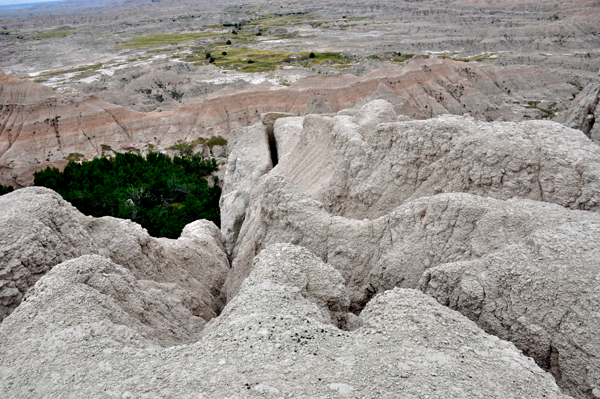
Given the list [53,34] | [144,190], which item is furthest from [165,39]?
[144,190]

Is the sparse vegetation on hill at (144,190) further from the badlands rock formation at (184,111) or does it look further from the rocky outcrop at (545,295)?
the rocky outcrop at (545,295)

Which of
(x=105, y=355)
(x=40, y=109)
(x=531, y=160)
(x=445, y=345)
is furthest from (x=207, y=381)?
(x=40, y=109)

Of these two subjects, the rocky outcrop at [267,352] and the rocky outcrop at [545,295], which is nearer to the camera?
the rocky outcrop at [267,352]

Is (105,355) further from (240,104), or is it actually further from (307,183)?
(240,104)

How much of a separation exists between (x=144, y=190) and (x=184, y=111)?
2338 centimetres

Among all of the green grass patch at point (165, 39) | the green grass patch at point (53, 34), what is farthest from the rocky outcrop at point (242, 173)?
the green grass patch at point (53, 34)

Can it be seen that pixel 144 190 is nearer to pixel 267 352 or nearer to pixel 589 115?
pixel 267 352

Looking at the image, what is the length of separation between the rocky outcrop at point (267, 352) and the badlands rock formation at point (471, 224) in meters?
0.91

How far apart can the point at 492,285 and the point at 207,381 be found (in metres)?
4.77

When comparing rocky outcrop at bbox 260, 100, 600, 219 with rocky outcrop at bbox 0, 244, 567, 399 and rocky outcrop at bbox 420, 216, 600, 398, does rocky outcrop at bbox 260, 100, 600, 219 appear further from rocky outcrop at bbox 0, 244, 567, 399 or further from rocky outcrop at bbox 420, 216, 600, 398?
rocky outcrop at bbox 0, 244, 567, 399

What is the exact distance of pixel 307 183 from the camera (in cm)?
1540

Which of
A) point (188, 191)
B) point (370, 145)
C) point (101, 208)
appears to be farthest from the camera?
point (188, 191)

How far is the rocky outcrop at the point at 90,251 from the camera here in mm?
8148

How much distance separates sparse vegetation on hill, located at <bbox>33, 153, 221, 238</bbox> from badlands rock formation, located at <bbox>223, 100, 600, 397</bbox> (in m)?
9.48
